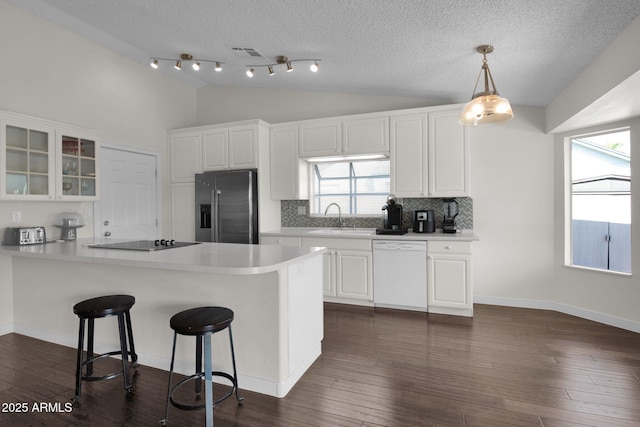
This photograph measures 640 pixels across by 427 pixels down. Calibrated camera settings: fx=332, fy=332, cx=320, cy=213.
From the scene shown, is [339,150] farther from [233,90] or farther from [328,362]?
[328,362]

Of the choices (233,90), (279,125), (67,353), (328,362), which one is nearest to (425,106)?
(279,125)

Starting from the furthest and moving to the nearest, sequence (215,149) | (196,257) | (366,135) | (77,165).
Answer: (215,149)
(366,135)
(77,165)
(196,257)

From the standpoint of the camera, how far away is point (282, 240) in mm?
4125

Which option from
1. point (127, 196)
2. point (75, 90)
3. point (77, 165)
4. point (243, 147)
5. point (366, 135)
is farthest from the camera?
point (243, 147)

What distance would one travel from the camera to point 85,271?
2.68 m

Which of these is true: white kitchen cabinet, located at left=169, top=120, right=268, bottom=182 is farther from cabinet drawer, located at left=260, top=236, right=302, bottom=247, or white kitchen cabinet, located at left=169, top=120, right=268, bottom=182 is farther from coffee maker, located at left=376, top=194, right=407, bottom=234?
coffee maker, located at left=376, top=194, right=407, bottom=234

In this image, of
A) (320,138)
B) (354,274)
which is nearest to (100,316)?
(354,274)

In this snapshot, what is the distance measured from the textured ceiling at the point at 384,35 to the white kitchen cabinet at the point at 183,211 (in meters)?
1.70

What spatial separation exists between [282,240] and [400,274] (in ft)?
4.83

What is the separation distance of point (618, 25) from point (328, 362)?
2.96 metres

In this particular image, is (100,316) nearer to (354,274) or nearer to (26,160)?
(26,160)

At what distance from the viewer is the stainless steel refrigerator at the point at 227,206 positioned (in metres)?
4.21

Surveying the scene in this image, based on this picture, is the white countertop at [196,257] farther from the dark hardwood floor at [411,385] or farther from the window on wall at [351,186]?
the window on wall at [351,186]

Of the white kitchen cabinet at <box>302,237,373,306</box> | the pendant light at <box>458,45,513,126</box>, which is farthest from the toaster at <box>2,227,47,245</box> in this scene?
the pendant light at <box>458,45,513,126</box>
